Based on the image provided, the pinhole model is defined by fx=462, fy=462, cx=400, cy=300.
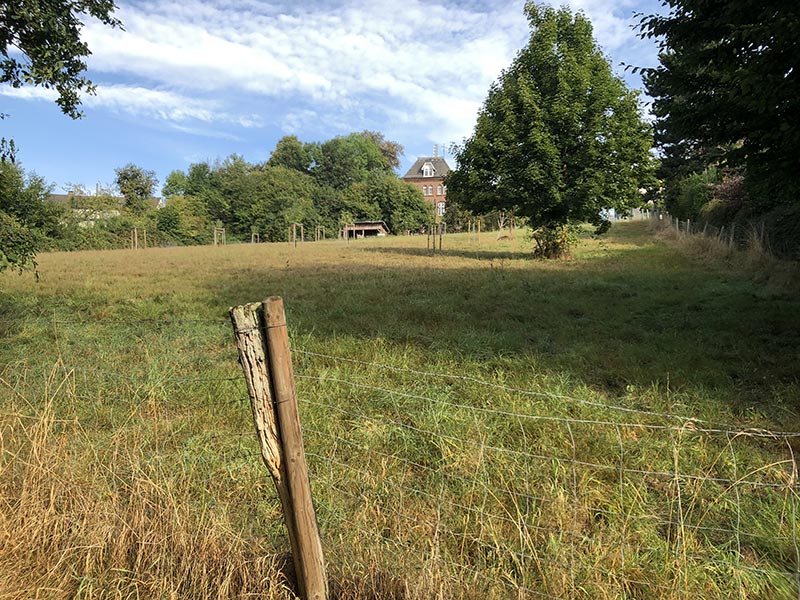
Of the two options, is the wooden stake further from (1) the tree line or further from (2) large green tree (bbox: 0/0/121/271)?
(1) the tree line

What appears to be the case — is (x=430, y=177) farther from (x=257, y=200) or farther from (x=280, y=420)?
(x=280, y=420)

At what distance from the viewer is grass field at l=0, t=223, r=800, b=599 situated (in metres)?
2.00

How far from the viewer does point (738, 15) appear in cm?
466

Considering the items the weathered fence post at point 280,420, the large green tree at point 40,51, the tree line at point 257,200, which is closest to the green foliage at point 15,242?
the large green tree at point 40,51

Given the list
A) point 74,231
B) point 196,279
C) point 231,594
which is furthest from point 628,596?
point 74,231

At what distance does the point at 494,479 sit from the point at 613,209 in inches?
615

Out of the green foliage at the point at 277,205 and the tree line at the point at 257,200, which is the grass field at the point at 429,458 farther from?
the green foliage at the point at 277,205

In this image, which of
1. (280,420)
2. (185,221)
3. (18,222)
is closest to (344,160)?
(185,221)

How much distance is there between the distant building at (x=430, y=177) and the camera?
256ft

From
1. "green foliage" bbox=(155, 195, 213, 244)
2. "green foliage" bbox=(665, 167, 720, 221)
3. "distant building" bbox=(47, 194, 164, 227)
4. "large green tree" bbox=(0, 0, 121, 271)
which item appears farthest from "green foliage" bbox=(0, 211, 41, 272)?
"green foliage" bbox=(155, 195, 213, 244)

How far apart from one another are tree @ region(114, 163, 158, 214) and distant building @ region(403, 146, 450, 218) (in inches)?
1540

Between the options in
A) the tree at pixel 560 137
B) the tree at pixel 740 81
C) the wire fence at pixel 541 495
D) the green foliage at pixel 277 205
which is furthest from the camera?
the green foliage at pixel 277 205

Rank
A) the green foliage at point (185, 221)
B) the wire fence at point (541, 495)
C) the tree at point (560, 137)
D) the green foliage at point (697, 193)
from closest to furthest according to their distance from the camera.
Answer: the wire fence at point (541, 495)
the tree at point (560, 137)
the green foliage at point (697, 193)
the green foliage at point (185, 221)

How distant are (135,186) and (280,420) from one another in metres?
67.4
